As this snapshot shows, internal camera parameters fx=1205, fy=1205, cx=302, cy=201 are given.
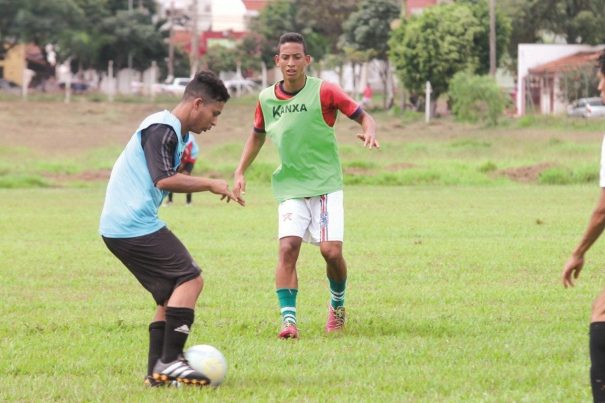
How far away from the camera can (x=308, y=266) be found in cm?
1413

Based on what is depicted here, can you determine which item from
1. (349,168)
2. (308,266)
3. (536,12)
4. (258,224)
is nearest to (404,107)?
(536,12)

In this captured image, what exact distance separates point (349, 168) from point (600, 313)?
29.9 metres

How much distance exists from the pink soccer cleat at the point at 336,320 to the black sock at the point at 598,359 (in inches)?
144

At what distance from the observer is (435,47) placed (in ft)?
198

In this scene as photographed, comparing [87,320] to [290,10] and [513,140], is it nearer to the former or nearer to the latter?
[513,140]

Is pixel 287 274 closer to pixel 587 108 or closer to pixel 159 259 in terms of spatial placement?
pixel 159 259

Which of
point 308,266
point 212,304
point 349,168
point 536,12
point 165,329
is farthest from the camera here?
point 536,12

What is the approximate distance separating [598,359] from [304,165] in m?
3.91

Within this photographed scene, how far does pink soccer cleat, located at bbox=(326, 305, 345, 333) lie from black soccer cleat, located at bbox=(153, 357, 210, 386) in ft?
7.67

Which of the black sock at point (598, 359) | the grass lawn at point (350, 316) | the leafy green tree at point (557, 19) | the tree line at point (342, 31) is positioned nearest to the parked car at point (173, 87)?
the tree line at point (342, 31)

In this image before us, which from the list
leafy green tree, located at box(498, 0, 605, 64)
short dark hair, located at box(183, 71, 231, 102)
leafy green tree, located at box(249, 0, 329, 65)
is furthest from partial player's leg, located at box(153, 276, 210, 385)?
leafy green tree, located at box(249, 0, 329, 65)

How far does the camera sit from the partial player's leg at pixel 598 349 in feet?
18.1

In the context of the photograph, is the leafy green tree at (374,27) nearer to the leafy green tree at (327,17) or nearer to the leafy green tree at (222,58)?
the leafy green tree at (327,17)

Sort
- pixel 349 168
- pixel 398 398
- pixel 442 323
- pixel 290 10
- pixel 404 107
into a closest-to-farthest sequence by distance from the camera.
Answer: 1. pixel 398 398
2. pixel 442 323
3. pixel 349 168
4. pixel 404 107
5. pixel 290 10
